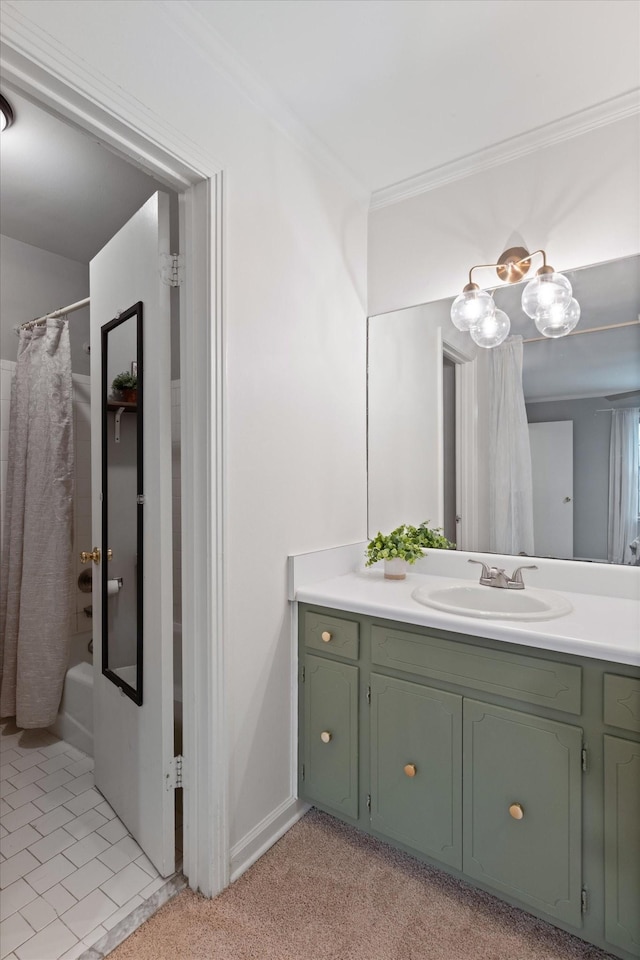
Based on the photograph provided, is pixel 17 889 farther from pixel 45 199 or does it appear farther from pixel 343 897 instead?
pixel 45 199

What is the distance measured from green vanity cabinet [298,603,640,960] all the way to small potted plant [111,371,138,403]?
3.15 ft

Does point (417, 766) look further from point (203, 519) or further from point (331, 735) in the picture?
point (203, 519)

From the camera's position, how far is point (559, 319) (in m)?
1.76

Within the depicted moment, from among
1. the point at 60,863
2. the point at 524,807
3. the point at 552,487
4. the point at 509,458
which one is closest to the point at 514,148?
the point at 509,458

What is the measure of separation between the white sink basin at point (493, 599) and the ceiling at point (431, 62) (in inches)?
66.1

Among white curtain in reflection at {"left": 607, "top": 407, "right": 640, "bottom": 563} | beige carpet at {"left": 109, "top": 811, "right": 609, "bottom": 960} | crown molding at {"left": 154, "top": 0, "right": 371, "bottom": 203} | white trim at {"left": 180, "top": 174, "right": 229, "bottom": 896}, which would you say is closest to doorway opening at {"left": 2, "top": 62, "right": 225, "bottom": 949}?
white trim at {"left": 180, "top": 174, "right": 229, "bottom": 896}

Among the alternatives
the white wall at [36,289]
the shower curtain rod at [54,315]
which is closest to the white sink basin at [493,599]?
the shower curtain rod at [54,315]

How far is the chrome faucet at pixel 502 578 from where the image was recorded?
176 centimetres

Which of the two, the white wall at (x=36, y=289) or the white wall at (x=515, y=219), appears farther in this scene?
the white wall at (x=36, y=289)

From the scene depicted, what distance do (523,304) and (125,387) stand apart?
1.47 m

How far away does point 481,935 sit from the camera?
1.35 meters

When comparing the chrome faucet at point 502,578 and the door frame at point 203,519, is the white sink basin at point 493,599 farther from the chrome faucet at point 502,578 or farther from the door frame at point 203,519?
the door frame at point 203,519

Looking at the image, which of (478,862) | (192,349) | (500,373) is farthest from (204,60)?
(478,862)

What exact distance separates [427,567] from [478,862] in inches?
39.1
